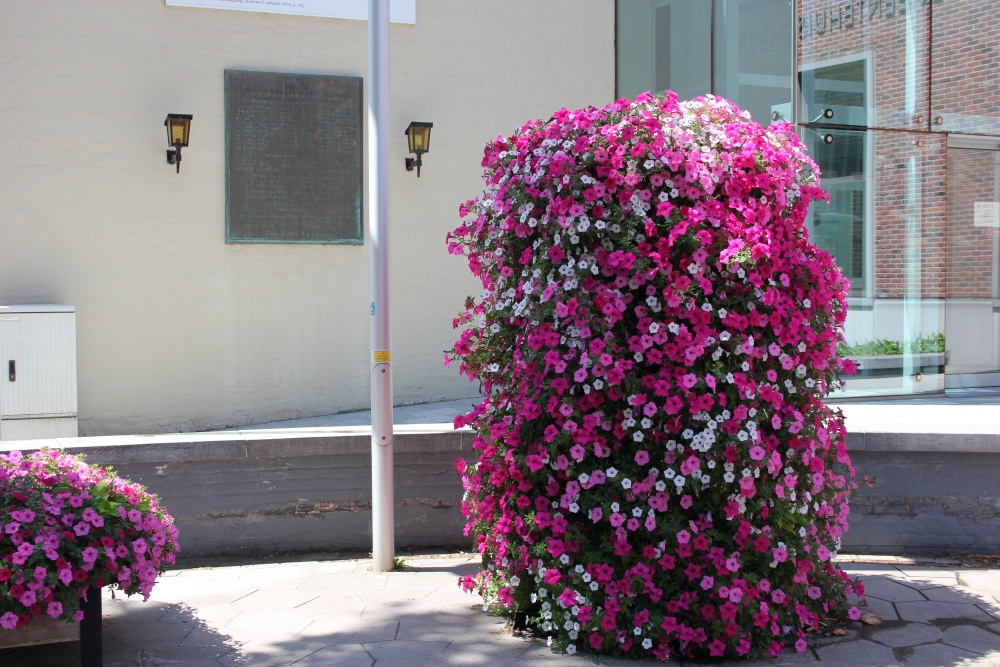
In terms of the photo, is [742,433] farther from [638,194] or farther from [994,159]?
[994,159]

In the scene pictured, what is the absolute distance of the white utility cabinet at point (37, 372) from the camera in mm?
8344

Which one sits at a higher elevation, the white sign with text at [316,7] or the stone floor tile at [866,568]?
the white sign with text at [316,7]

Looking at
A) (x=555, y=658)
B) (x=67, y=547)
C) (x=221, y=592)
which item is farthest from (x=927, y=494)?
(x=67, y=547)

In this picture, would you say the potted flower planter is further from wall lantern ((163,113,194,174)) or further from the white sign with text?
the white sign with text

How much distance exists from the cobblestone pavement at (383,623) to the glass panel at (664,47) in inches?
257

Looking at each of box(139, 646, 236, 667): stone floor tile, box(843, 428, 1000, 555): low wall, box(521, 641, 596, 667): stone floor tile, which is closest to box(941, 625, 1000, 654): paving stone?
box(843, 428, 1000, 555): low wall

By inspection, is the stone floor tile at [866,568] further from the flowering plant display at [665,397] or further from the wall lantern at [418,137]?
the wall lantern at [418,137]

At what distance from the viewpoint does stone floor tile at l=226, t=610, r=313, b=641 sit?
169 inches

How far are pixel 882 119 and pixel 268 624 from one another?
8.09 m

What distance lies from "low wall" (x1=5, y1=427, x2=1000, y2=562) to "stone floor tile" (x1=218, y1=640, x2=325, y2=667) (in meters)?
1.33

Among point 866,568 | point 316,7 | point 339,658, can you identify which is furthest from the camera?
point 316,7

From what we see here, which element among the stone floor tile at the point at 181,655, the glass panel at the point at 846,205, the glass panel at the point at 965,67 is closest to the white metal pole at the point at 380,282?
the stone floor tile at the point at 181,655

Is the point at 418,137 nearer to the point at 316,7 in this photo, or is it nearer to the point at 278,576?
the point at 316,7

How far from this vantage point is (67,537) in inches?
146
